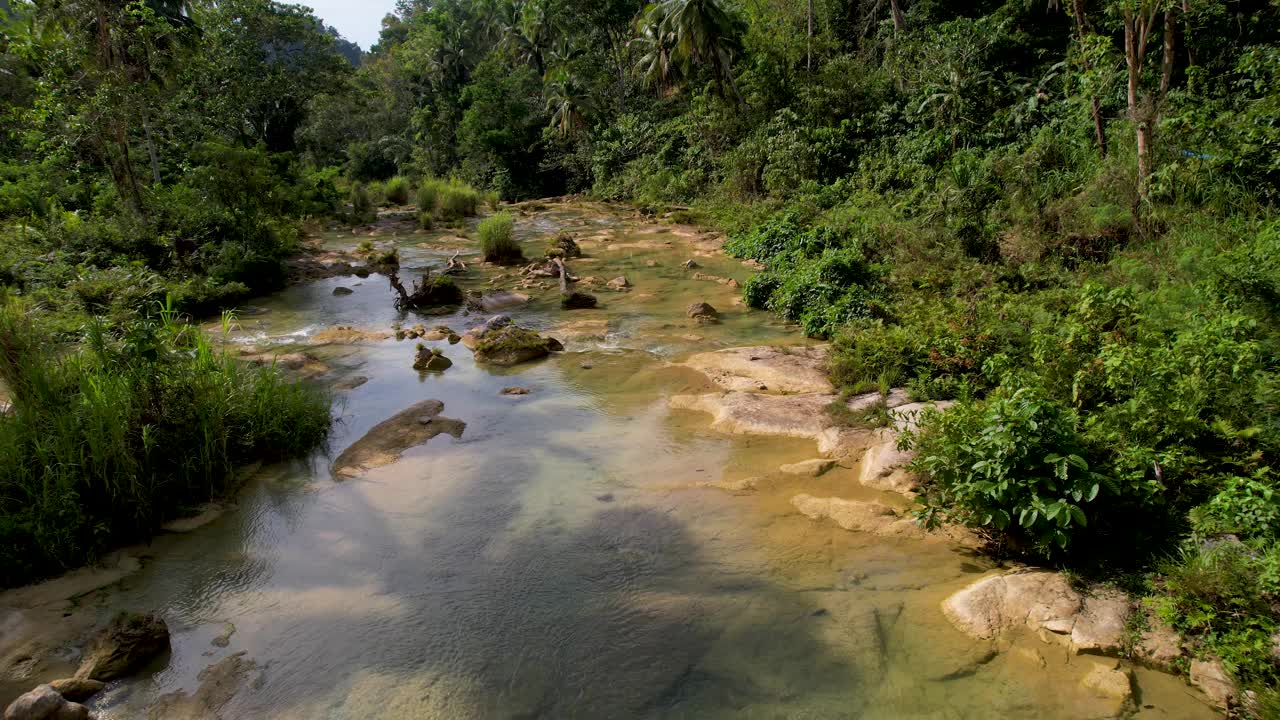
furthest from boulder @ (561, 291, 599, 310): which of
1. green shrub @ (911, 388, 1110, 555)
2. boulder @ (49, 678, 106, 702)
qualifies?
boulder @ (49, 678, 106, 702)

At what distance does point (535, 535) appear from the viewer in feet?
17.8

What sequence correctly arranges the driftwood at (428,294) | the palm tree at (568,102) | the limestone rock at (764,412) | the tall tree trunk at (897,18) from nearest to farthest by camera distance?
the limestone rock at (764,412) → the driftwood at (428,294) → the tall tree trunk at (897,18) → the palm tree at (568,102)

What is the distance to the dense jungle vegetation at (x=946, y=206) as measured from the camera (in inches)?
177

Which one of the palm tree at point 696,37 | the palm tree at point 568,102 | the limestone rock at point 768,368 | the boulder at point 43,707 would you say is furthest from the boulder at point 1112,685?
the palm tree at point 568,102

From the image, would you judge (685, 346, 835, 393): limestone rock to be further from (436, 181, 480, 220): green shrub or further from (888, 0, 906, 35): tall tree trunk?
(436, 181, 480, 220): green shrub

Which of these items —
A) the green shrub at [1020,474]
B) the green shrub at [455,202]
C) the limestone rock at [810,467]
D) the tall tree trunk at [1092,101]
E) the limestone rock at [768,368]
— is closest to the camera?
the green shrub at [1020,474]

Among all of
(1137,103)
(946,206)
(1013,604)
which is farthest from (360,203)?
(1013,604)

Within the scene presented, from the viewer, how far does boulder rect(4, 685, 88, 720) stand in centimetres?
343

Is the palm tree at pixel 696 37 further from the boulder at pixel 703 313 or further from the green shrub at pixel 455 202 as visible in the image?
the boulder at pixel 703 313

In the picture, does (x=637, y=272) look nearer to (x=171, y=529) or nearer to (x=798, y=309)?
(x=798, y=309)

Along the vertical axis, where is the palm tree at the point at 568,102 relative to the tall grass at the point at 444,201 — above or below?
above

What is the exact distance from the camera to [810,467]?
20.2ft

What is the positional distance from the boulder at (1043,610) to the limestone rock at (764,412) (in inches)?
103

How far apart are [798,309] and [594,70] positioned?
93.3 ft
